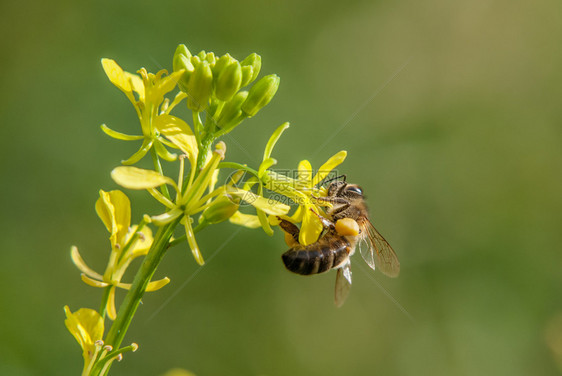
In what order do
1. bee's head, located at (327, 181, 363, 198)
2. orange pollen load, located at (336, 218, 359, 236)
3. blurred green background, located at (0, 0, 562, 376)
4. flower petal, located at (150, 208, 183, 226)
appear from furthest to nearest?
blurred green background, located at (0, 0, 562, 376) → bee's head, located at (327, 181, 363, 198) → orange pollen load, located at (336, 218, 359, 236) → flower petal, located at (150, 208, 183, 226)

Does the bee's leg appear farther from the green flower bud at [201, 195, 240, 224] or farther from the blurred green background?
the blurred green background

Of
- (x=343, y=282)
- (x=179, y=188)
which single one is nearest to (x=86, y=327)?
(x=179, y=188)

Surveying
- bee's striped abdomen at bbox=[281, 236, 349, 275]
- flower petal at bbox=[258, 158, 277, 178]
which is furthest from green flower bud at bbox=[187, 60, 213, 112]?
bee's striped abdomen at bbox=[281, 236, 349, 275]

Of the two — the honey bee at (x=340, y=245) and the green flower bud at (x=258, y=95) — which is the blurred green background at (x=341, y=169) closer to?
the honey bee at (x=340, y=245)

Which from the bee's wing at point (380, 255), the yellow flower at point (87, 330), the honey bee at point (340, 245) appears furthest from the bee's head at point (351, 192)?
the yellow flower at point (87, 330)

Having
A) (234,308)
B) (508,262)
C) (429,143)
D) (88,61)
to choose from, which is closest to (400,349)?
(508,262)

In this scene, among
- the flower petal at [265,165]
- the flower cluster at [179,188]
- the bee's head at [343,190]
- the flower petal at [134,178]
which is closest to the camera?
the flower petal at [134,178]

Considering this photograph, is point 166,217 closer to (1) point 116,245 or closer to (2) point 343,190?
(1) point 116,245
